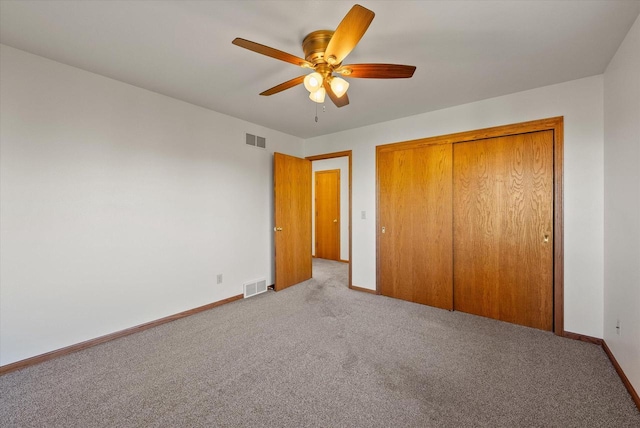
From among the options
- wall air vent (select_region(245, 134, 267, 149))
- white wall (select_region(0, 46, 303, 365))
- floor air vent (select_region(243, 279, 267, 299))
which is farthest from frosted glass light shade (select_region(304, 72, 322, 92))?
floor air vent (select_region(243, 279, 267, 299))

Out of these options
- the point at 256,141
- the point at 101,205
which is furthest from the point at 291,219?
the point at 101,205

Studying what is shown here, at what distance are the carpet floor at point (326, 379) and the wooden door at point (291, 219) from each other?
4.21 feet

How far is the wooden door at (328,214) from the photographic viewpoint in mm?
6145

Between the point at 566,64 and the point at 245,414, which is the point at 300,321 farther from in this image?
the point at 566,64

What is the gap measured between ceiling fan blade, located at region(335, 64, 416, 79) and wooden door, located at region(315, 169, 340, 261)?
169 inches

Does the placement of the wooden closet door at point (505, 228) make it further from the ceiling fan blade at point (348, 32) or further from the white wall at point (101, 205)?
the white wall at point (101, 205)

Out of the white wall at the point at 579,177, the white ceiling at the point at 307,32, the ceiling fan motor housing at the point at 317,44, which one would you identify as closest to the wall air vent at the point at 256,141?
the white ceiling at the point at 307,32

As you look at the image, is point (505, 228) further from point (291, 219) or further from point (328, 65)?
point (291, 219)

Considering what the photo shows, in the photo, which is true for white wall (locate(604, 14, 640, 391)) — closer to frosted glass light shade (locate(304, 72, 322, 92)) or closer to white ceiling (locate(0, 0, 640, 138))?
white ceiling (locate(0, 0, 640, 138))

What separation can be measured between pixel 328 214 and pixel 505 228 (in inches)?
155

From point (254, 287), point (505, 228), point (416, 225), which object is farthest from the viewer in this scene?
point (254, 287)

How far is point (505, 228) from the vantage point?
111 inches

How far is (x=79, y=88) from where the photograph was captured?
2.31 m

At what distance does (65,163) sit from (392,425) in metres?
3.19
